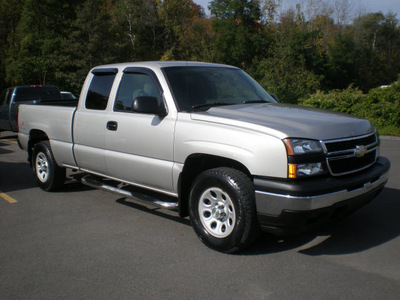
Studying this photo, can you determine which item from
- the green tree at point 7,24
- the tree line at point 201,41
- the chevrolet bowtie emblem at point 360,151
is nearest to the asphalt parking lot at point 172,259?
the chevrolet bowtie emblem at point 360,151

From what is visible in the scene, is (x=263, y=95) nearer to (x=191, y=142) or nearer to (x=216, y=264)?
(x=191, y=142)

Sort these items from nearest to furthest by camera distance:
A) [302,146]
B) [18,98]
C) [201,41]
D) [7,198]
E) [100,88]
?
[302,146], [100,88], [7,198], [18,98], [201,41]

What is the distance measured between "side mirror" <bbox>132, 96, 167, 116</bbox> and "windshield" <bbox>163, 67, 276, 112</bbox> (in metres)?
0.23

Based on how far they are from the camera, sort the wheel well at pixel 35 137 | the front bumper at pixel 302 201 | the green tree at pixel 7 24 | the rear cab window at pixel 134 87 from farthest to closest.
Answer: the green tree at pixel 7 24, the wheel well at pixel 35 137, the rear cab window at pixel 134 87, the front bumper at pixel 302 201

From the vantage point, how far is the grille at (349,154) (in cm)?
386

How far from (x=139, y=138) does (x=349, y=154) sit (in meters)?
2.36

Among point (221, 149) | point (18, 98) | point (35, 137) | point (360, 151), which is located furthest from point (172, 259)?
point (18, 98)

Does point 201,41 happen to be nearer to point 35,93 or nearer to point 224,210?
point 35,93

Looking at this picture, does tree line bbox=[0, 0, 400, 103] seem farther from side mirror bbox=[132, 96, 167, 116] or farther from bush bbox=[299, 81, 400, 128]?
side mirror bbox=[132, 96, 167, 116]

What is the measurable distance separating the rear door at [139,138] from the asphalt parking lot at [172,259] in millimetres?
667

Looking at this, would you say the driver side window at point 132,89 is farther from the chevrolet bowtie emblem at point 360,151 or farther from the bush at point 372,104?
the bush at point 372,104

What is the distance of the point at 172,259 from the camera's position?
4.13 m

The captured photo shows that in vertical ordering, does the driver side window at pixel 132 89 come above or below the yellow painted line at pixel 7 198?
above

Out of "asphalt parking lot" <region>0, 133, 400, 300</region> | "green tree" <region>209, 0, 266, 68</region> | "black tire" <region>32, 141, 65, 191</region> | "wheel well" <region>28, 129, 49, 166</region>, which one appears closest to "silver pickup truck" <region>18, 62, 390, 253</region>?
"asphalt parking lot" <region>0, 133, 400, 300</region>
